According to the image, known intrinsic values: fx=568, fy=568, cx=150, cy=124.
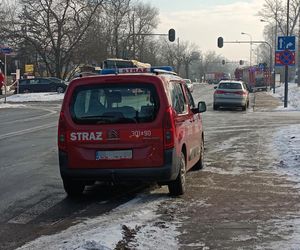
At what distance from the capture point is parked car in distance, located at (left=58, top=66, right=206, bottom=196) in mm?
7750

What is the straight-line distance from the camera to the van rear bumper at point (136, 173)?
305 inches

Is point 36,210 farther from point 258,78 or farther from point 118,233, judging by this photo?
point 258,78

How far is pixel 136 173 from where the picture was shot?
7758 mm

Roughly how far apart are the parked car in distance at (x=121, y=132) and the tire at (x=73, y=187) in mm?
29

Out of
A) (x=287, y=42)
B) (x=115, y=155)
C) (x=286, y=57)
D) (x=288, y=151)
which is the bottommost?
(x=288, y=151)

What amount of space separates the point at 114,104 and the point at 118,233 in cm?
242

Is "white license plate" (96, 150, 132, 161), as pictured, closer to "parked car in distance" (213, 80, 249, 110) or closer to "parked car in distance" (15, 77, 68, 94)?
"parked car in distance" (213, 80, 249, 110)

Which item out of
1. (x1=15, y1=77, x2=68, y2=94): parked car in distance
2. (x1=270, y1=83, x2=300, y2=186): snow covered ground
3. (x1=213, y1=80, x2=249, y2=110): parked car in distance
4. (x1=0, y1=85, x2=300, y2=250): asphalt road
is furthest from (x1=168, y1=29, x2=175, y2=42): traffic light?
(x1=0, y1=85, x2=300, y2=250): asphalt road

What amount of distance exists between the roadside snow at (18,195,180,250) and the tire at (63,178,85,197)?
1.15 m

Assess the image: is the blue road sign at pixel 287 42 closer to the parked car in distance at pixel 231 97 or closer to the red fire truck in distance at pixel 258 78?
the parked car in distance at pixel 231 97

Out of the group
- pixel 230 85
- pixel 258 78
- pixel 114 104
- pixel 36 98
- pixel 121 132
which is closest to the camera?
pixel 121 132

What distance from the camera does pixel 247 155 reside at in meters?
12.7

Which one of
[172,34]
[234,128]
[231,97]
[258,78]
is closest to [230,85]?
[231,97]

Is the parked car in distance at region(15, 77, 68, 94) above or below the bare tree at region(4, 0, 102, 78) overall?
below
